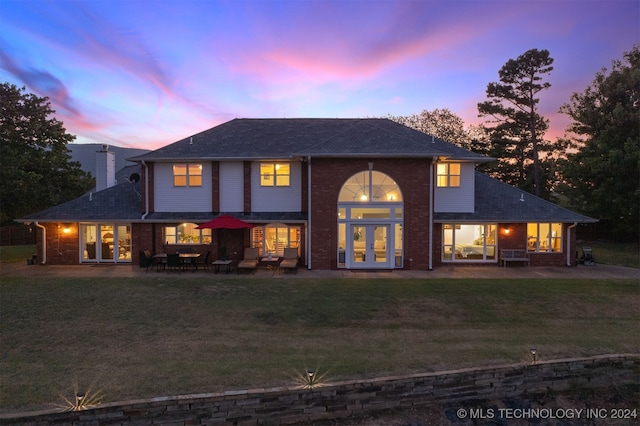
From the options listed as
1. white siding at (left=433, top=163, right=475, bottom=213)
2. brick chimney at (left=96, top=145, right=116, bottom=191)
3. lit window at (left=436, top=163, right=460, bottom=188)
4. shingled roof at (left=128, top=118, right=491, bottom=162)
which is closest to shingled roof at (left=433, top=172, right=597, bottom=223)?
white siding at (left=433, top=163, right=475, bottom=213)

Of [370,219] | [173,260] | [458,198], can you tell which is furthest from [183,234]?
[458,198]

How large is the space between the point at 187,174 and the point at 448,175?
14.1m

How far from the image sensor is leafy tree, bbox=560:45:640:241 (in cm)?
2422

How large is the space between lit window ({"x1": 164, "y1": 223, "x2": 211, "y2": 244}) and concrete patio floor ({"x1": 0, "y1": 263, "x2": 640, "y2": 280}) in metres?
2.08

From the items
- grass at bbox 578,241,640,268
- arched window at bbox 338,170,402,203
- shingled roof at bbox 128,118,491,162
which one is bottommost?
grass at bbox 578,241,640,268

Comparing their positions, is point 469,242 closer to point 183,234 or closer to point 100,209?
point 183,234

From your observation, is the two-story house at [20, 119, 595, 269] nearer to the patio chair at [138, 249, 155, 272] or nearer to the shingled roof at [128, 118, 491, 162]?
the shingled roof at [128, 118, 491, 162]

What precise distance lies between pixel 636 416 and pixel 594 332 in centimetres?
253

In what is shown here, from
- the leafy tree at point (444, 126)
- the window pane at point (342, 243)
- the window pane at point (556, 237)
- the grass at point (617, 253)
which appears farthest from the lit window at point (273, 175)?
the leafy tree at point (444, 126)

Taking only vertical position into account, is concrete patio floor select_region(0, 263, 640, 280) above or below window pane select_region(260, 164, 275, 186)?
below

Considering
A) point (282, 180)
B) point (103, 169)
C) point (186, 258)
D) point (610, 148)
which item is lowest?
point (186, 258)

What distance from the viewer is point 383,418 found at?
5.97 meters

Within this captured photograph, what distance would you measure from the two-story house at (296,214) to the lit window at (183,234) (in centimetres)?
5

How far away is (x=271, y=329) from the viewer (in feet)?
29.8
